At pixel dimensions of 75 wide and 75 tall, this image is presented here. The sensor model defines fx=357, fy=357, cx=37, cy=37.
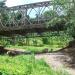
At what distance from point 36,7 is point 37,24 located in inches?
131

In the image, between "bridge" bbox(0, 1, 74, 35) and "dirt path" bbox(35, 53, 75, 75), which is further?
"bridge" bbox(0, 1, 74, 35)

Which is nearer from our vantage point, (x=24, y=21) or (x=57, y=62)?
→ (x=57, y=62)

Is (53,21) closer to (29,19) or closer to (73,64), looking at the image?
(73,64)

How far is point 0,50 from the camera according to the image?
4575 cm

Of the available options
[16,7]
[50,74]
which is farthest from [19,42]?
[50,74]

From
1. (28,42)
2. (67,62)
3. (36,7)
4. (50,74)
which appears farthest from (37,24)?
(28,42)

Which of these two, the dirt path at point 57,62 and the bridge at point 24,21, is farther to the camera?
the bridge at point 24,21

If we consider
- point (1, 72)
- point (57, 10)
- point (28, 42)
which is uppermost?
point (57, 10)

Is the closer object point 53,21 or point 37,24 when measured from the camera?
point 53,21

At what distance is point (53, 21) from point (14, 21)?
1718 centimetres

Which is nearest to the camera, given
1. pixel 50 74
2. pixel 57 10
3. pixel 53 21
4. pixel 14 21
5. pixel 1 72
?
pixel 1 72

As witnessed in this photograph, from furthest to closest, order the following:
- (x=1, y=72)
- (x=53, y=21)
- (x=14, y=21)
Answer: (x=14, y=21), (x=53, y=21), (x=1, y=72)

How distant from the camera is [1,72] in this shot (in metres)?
14.1

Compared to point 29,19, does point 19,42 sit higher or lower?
lower
